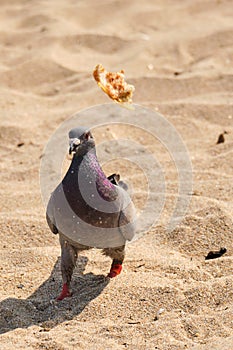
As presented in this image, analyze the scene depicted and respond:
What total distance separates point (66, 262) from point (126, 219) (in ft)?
1.50

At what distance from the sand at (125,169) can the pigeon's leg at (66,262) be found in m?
0.06

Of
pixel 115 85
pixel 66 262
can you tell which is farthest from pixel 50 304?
pixel 115 85

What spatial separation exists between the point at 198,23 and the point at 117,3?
1.41m

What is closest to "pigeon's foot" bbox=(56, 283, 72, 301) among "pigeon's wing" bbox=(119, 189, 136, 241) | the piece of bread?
"pigeon's wing" bbox=(119, 189, 136, 241)

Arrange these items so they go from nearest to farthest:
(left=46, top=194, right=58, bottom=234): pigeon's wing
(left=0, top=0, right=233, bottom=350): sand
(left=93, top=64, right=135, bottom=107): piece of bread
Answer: (left=0, top=0, right=233, bottom=350): sand, (left=46, top=194, right=58, bottom=234): pigeon's wing, (left=93, top=64, right=135, bottom=107): piece of bread

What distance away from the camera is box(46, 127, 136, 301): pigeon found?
3547 millimetres

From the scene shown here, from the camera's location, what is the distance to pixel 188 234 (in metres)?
4.34

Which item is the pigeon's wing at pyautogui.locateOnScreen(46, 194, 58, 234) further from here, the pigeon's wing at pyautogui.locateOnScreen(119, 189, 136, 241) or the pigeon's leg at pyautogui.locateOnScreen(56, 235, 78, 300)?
the pigeon's wing at pyautogui.locateOnScreen(119, 189, 136, 241)

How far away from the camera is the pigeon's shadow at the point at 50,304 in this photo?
11.5 feet

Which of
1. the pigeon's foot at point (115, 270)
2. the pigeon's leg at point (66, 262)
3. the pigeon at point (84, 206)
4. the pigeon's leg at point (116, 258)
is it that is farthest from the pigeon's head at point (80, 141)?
the pigeon's foot at point (115, 270)

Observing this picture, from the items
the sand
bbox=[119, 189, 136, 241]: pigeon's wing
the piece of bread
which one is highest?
the piece of bread

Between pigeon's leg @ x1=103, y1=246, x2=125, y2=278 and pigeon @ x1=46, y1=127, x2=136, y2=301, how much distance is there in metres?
0.13

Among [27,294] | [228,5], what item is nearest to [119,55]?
[228,5]

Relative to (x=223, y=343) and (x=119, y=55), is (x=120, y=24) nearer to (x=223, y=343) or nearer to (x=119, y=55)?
(x=119, y=55)
